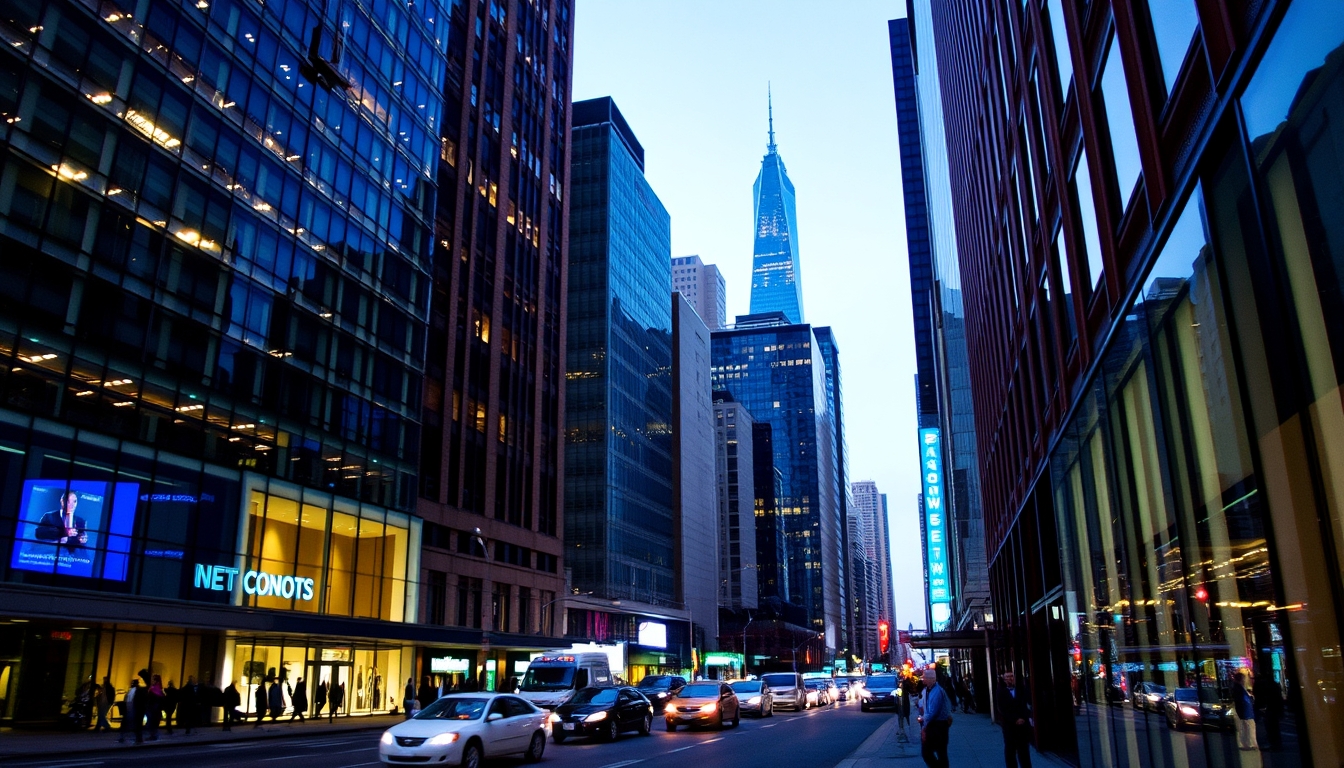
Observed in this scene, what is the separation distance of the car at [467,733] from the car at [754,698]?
855 inches

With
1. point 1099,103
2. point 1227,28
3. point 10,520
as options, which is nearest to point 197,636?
point 10,520

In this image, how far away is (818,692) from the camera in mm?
61500

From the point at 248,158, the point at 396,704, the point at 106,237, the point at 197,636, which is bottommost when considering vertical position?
the point at 396,704

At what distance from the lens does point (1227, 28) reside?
8.19 meters

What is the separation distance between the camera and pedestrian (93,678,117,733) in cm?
2956

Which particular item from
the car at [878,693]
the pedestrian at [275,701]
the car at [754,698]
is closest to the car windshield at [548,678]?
the car at [754,698]

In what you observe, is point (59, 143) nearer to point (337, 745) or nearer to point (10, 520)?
point (10, 520)

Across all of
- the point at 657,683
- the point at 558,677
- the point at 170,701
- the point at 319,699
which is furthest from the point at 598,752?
the point at 657,683

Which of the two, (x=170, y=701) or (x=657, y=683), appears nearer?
(x=170, y=701)

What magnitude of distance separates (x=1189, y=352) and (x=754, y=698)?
3396cm

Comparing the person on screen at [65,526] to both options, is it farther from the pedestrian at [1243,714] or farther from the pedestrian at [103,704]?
the pedestrian at [1243,714]

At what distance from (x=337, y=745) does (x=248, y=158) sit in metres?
25.1

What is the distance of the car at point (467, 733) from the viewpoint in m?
15.9

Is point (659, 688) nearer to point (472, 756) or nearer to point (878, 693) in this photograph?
point (878, 693)
